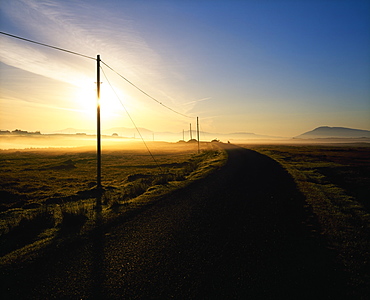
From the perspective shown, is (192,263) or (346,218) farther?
(346,218)

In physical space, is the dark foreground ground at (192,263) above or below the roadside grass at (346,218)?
below

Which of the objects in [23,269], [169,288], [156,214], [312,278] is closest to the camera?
[169,288]

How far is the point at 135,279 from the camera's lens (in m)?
4.89

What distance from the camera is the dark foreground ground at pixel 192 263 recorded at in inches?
177

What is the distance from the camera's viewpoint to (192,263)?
546 centimetres

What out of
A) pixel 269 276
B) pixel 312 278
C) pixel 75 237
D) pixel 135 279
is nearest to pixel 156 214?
pixel 75 237

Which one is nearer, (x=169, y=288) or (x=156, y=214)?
(x=169, y=288)

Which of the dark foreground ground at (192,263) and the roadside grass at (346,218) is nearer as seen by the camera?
the dark foreground ground at (192,263)

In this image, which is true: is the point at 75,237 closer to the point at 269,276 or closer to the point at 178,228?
the point at 178,228

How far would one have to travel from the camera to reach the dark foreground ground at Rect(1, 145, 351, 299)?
450 centimetres

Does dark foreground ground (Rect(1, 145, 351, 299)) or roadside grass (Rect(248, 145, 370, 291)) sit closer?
dark foreground ground (Rect(1, 145, 351, 299))

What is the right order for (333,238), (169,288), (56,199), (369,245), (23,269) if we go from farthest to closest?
(56,199) → (333,238) → (369,245) → (23,269) → (169,288)

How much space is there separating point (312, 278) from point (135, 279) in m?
4.20

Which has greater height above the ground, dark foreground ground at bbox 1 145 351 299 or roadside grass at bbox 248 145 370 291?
roadside grass at bbox 248 145 370 291
